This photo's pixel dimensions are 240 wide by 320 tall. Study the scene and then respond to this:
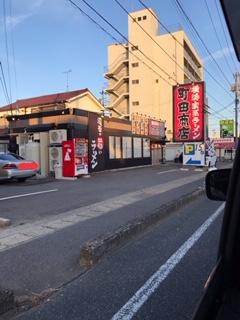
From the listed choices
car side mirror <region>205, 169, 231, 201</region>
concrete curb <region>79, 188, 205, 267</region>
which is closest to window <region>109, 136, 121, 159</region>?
concrete curb <region>79, 188, 205, 267</region>

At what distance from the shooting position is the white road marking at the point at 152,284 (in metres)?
3.21

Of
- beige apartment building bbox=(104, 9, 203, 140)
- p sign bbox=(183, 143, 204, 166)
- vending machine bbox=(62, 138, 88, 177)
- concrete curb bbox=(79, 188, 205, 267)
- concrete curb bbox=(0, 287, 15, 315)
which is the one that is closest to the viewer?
concrete curb bbox=(0, 287, 15, 315)

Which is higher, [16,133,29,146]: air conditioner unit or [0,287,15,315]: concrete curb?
[16,133,29,146]: air conditioner unit

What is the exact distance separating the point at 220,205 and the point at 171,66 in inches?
1881

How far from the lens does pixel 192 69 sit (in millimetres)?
62875

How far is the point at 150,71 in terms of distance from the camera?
54.6 metres

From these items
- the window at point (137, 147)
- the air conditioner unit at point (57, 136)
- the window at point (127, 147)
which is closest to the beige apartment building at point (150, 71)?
the window at point (137, 147)

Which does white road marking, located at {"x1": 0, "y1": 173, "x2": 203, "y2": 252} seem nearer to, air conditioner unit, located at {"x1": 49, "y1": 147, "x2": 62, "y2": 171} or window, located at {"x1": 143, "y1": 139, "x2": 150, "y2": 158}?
air conditioner unit, located at {"x1": 49, "y1": 147, "x2": 62, "y2": 171}

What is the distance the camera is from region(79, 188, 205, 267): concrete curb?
14.8 ft

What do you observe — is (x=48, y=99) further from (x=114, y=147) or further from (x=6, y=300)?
(x=6, y=300)

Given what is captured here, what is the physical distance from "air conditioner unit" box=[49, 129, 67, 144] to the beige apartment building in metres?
34.8

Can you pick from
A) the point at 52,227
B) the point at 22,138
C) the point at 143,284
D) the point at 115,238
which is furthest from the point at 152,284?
the point at 22,138

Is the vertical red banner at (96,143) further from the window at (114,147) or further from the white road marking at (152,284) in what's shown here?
the white road marking at (152,284)

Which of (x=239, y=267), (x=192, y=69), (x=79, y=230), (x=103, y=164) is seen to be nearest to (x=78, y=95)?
(x=103, y=164)
